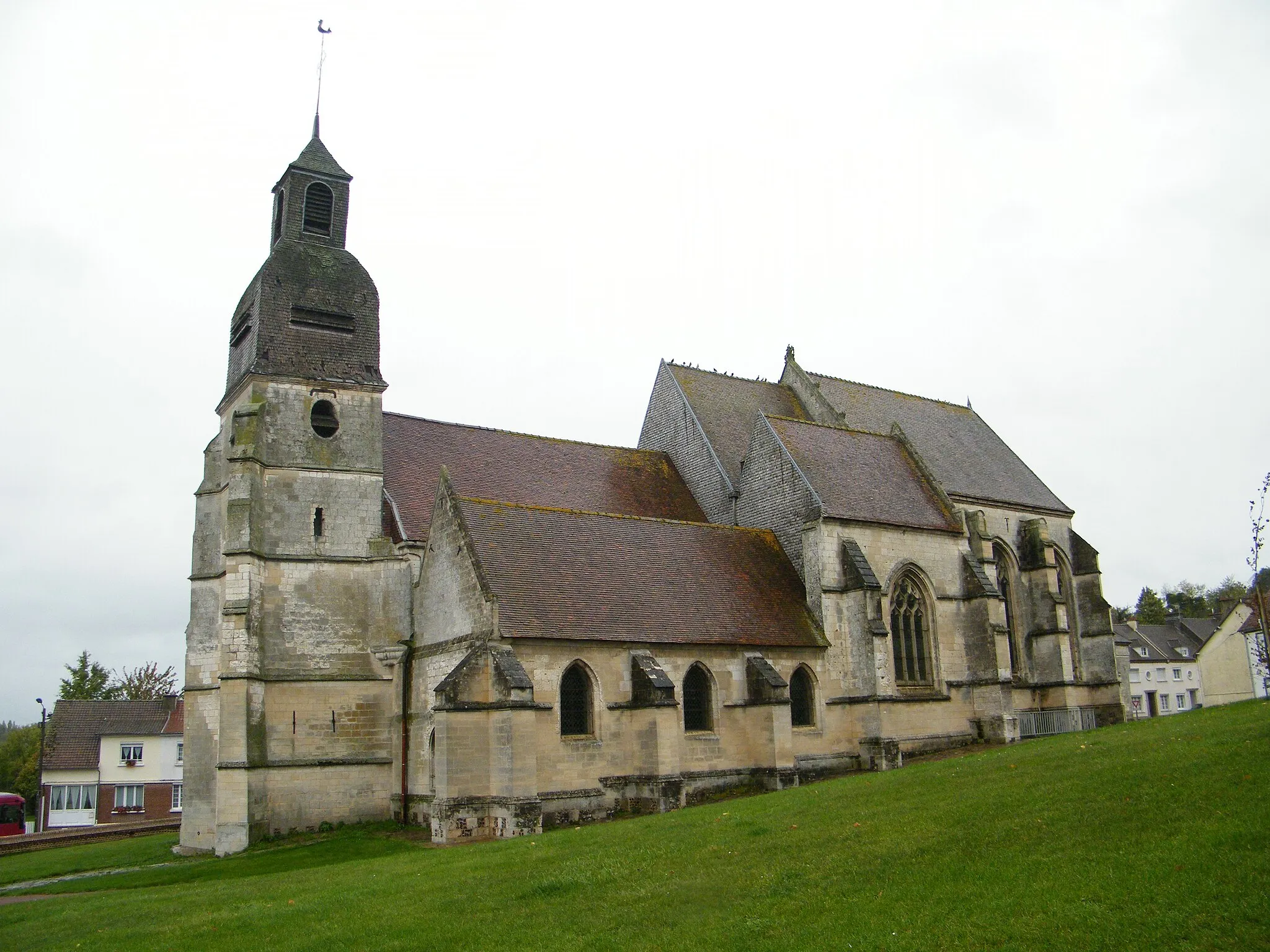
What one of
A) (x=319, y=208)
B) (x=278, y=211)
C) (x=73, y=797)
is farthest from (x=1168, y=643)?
(x=73, y=797)

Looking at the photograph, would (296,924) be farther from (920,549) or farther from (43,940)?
(920,549)

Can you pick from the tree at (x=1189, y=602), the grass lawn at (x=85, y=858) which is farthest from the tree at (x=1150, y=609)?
the grass lawn at (x=85, y=858)

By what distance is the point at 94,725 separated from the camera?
55.4 m

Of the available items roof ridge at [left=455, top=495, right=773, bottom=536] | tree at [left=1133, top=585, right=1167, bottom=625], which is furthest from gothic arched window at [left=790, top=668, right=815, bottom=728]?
tree at [left=1133, top=585, right=1167, bottom=625]

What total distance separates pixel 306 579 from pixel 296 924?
15475mm

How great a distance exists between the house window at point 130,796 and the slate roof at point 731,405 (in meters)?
39.3

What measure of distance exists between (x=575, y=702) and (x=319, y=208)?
57.4 ft

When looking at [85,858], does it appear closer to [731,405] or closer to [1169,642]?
[731,405]

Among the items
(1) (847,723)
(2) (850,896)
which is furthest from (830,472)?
A: (2) (850,896)

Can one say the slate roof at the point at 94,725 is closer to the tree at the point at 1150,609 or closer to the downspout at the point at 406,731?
the downspout at the point at 406,731

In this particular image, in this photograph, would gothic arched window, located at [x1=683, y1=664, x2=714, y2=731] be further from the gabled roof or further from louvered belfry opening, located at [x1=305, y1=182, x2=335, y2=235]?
the gabled roof

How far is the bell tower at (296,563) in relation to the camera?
84.7 ft

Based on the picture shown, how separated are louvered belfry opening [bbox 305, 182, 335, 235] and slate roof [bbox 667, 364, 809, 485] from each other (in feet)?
43.8

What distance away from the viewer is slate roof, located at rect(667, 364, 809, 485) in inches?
1387
